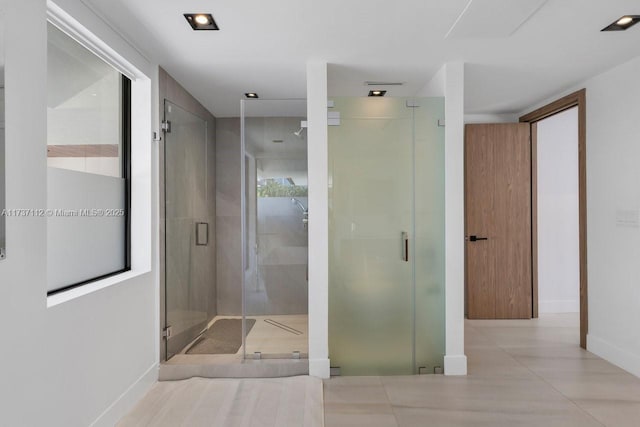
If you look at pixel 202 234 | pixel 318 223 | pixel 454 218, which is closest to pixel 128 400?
pixel 318 223

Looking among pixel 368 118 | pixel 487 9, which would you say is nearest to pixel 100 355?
pixel 368 118

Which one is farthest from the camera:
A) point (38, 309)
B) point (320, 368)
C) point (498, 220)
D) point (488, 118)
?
point (488, 118)

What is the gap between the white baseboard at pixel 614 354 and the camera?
309cm

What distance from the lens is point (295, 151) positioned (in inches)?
125

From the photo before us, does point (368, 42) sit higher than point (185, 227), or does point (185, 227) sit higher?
point (368, 42)

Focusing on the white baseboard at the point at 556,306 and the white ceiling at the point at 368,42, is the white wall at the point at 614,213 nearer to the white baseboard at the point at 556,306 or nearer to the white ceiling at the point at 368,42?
the white ceiling at the point at 368,42

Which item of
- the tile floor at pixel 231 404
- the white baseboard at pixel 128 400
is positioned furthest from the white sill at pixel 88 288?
the tile floor at pixel 231 404

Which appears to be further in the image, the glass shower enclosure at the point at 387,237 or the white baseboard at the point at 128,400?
the glass shower enclosure at the point at 387,237

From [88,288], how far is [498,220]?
4291 mm

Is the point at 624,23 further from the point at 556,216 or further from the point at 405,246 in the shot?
the point at 556,216

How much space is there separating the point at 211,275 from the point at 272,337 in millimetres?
1628

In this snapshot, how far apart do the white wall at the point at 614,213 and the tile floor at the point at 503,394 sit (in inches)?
10.1

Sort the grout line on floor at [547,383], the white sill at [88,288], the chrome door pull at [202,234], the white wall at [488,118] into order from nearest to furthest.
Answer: the white sill at [88,288] < the grout line on floor at [547,383] < the chrome door pull at [202,234] < the white wall at [488,118]

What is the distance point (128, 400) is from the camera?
8.38ft
